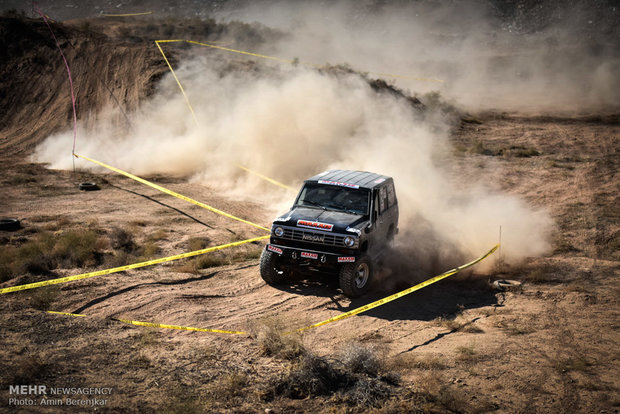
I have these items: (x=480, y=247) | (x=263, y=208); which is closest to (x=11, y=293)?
(x=263, y=208)

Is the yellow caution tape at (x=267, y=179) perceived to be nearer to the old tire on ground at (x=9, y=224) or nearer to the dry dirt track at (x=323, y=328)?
the dry dirt track at (x=323, y=328)

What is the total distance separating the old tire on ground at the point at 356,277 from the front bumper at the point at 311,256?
0.15 m

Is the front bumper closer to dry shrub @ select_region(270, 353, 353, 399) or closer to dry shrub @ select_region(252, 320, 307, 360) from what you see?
dry shrub @ select_region(252, 320, 307, 360)

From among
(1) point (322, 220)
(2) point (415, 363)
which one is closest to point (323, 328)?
(2) point (415, 363)

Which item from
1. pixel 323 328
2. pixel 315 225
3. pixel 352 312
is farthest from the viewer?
pixel 315 225

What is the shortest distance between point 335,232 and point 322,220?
1.42 ft

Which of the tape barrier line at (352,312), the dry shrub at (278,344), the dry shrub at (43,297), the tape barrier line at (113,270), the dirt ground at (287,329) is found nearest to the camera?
the dirt ground at (287,329)

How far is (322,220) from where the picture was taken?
967cm

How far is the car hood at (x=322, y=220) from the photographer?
9445mm

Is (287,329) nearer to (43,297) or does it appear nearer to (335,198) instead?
(335,198)

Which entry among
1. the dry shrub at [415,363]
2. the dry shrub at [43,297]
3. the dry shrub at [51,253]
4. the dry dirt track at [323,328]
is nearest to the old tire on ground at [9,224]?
the dry dirt track at [323,328]

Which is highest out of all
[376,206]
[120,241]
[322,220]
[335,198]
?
[335,198]

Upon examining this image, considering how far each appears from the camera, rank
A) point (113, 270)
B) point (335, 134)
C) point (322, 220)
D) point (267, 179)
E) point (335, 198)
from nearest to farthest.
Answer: point (322, 220), point (113, 270), point (335, 198), point (267, 179), point (335, 134)

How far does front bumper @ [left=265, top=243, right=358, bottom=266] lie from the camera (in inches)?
365
